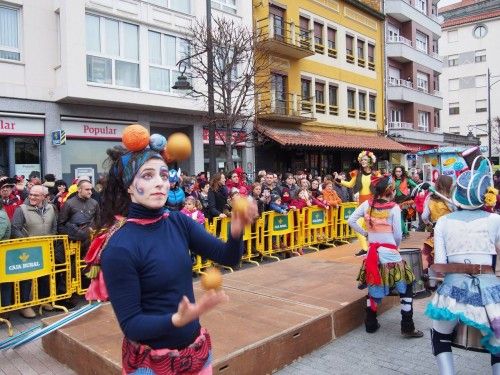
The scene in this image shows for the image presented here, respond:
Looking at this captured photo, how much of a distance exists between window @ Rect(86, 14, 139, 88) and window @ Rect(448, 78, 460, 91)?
4669 cm

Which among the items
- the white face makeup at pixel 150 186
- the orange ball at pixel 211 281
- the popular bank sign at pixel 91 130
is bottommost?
the orange ball at pixel 211 281

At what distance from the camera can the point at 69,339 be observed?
4340mm

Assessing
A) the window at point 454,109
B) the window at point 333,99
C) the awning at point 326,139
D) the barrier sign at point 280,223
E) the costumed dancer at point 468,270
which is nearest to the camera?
the costumed dancer at point 468,270

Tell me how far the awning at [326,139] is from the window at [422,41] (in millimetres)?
9400

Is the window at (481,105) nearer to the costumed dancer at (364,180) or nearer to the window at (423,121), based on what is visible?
the window at (423,121)

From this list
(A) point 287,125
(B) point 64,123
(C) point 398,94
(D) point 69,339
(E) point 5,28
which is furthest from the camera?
(C) point 398,94

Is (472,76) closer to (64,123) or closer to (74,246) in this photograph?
(64,123)

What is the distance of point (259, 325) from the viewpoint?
15.1 ft

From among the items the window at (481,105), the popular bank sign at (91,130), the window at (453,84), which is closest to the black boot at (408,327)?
the popular bank sign at (91,130)

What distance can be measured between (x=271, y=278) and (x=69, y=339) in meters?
3.08

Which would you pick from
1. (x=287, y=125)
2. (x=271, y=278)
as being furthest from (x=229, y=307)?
(x=287, y=125)

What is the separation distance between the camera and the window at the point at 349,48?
26828 millimetres

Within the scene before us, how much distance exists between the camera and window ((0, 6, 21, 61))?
43.5ft

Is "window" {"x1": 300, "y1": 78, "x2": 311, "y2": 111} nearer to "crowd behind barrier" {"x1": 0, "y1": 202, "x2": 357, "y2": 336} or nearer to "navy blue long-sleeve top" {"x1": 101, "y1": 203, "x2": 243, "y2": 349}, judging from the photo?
"crowd behind barrier" {"x1": 0, "y1": 202, "x2": 357, "y2": 336}
